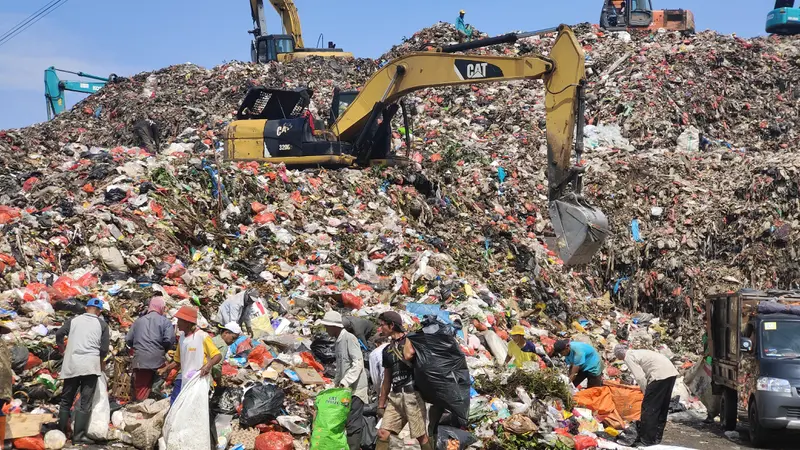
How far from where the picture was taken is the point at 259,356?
30.9 ft

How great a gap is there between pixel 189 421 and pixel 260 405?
886 millimetres

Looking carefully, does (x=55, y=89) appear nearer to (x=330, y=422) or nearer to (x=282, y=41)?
(x=282, y=41)

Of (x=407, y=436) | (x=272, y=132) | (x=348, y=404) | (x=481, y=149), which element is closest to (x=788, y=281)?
(x=481, y=149)

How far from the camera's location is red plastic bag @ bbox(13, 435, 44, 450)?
714 cm

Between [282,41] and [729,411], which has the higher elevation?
[282,41]

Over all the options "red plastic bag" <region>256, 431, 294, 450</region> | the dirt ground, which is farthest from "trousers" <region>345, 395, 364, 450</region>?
the dirt ground

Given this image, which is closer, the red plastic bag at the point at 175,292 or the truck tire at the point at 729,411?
the truck tire at the point at 729,411

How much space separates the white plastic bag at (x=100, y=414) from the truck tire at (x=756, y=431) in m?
6.14

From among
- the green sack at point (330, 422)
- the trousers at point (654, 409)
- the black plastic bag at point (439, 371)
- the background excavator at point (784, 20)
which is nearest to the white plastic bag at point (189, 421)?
the green sack at point (330, 422)

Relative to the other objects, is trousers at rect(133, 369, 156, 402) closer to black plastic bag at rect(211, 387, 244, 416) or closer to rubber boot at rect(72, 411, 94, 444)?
black plastic bag at rect(211, 387, 244, 416)

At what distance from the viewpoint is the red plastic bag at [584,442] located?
341 inches

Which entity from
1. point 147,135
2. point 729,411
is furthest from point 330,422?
point 147,135

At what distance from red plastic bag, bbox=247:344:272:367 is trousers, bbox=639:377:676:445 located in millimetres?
3868

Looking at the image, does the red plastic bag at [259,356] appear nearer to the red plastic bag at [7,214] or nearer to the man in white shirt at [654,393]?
the man in white shirt at [654,393]
